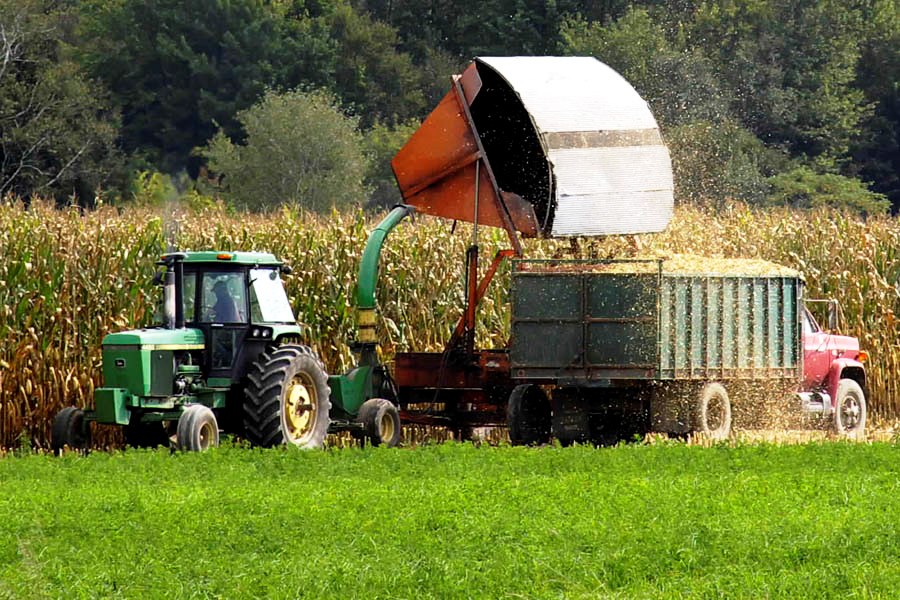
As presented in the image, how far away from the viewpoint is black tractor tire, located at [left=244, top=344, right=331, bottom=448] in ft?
56.6

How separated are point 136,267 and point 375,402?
157 inches

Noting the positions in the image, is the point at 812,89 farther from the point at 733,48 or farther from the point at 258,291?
the point at 258,291

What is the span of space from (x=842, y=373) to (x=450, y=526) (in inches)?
453

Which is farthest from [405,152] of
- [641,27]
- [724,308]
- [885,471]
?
[641,27]

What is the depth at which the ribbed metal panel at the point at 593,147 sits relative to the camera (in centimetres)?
Answer: 1925

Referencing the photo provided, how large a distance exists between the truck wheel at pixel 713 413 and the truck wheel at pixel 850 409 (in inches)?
101

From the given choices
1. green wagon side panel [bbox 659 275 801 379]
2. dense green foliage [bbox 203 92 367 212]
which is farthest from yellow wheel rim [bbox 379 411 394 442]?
dense green foliage [bbox 203 92 367 212]

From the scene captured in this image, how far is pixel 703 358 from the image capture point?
61.9ft

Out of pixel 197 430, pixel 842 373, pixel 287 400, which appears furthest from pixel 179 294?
pixel 842 373

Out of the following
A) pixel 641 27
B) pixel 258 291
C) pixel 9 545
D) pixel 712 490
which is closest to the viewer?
pixel 9 545

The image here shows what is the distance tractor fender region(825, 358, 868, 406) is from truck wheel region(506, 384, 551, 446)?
398cm

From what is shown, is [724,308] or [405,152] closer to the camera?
[724,308]

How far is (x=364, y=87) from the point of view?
63.6 metres

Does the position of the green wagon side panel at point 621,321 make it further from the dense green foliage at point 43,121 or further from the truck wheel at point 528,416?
the dense green foliage at point 43,121
